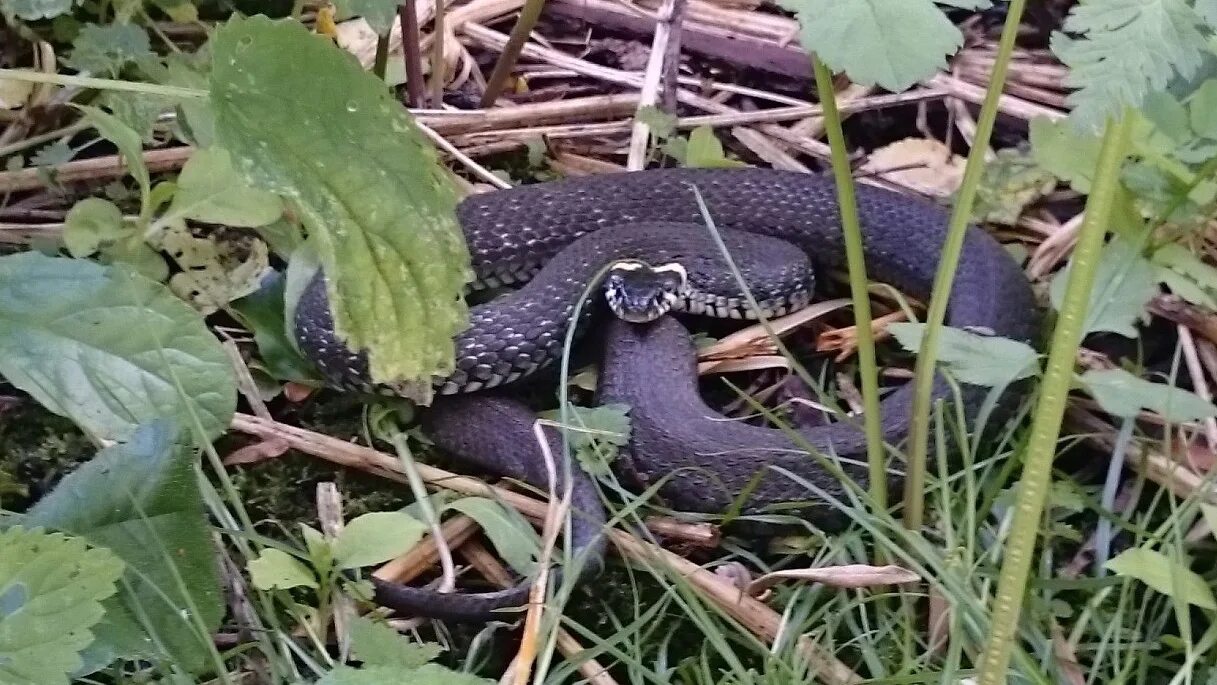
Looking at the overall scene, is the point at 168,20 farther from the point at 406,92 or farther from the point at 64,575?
the point at 64,575

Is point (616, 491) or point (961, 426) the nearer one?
point (961, 426)

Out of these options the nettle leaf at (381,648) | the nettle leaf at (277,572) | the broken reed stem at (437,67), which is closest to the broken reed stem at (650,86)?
the broken reed stem at (437,67)

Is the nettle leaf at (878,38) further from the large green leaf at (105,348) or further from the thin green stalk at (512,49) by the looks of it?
the thin green stalk at (512,49)

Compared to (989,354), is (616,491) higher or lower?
lower

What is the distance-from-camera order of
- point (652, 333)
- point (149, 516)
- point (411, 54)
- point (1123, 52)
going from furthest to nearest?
point (411, 54), point (652, 333), point (149, 516), point (1123, 52)

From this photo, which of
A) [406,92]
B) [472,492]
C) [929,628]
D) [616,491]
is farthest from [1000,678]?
[406,92]

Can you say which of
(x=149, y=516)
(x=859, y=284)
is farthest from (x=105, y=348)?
(x=859, y=284)

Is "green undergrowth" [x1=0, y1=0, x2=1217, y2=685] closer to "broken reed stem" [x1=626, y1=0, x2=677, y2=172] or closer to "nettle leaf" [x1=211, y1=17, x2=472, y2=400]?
"nettle leaf" [x1=211, y1=17, x2=472, y2=400]

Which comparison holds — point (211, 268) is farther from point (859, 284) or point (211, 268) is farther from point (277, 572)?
point (859, 284)

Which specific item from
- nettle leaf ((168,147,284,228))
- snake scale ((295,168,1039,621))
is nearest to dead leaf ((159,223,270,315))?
snake scale ((295,168,1039,621))
